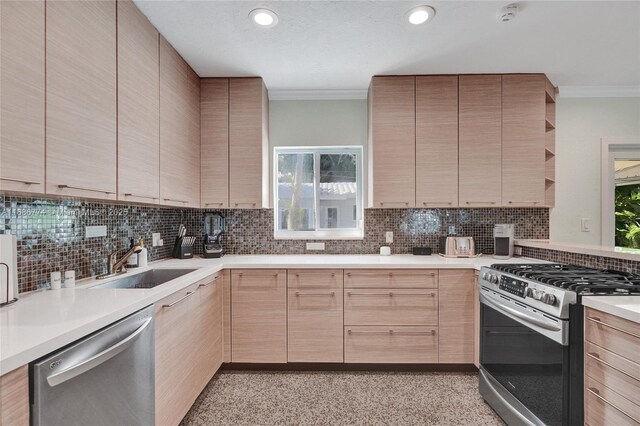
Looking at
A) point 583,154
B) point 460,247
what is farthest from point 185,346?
point 583,154

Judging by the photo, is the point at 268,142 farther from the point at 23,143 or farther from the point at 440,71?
the point at 23,143

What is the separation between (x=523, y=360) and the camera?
1.73 m

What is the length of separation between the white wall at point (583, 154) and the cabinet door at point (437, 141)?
121 cm

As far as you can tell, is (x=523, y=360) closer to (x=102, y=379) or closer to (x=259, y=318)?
(x=259, y=318)

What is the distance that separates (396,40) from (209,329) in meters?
2.48

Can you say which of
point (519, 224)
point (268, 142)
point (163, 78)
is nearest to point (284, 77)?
point (268, 142)

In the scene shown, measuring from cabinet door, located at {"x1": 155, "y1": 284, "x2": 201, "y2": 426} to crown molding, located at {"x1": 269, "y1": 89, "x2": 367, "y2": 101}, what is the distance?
6.71 feet

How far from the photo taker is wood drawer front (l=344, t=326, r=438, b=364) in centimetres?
242

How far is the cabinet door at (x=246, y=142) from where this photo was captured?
2.78 m

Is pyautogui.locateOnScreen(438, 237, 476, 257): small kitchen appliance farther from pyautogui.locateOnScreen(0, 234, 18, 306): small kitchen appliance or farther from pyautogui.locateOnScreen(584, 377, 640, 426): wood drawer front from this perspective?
pyautogui.locateOnScreen(0, 234, 18, 306): small kitchen appliance

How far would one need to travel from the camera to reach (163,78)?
2.14 m

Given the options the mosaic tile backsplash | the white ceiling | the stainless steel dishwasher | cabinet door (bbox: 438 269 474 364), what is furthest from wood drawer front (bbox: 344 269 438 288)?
the white ceiling

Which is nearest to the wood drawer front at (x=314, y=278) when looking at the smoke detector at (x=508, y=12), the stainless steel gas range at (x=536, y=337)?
the stainless steel gas range at (x=536, y=337)

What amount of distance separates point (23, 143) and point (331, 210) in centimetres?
244
